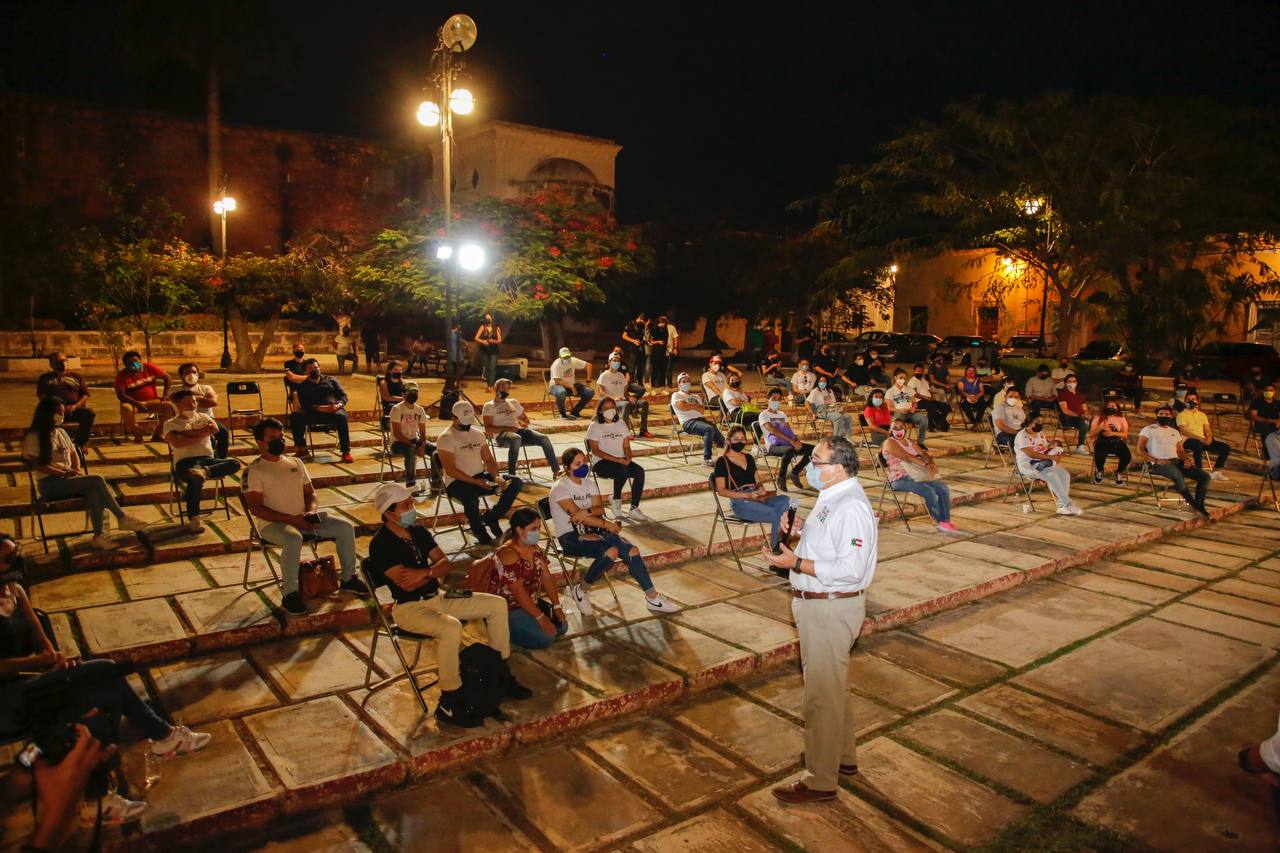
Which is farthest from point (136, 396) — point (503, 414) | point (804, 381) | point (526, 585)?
point (804, 381)

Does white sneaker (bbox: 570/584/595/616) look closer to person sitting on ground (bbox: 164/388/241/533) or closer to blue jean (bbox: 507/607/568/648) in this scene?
Answer: blue jean (bbox: 507/607/568/648)

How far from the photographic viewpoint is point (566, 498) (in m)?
6.27

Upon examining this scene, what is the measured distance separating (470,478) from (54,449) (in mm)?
3149

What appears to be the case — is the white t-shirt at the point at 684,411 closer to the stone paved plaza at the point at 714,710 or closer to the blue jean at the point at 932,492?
the blue jean at the point at 932,492

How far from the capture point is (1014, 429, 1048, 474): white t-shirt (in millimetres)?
9547

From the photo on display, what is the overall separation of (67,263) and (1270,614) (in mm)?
19221

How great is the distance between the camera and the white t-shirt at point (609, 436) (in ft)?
26.6

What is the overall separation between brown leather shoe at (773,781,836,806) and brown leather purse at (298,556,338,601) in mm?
3475

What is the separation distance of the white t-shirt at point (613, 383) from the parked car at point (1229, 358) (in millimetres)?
20813

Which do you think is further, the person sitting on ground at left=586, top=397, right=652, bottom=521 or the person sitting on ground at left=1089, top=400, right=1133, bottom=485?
the person sitting on ground at left=1089, top=400, right=1133, bottom=485

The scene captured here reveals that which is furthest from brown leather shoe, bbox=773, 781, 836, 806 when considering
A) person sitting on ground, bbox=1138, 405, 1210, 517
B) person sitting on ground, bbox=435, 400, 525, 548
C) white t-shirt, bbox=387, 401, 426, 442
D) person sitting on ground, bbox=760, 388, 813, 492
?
person sitting on ground, bbox=1138, 405, 1210, 517

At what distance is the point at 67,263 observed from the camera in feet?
53.3

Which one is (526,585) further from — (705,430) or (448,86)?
(448,86)

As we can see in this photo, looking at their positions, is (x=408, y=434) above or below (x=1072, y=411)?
below
